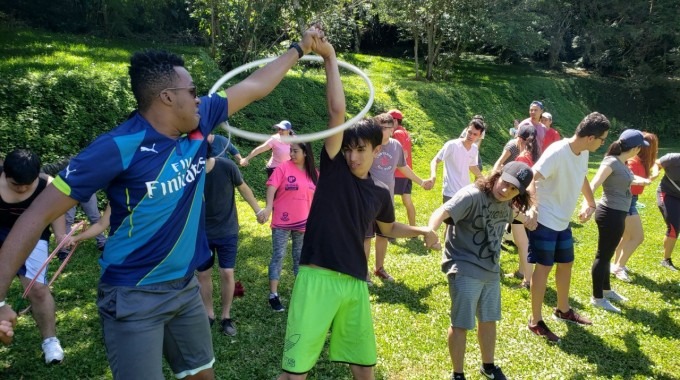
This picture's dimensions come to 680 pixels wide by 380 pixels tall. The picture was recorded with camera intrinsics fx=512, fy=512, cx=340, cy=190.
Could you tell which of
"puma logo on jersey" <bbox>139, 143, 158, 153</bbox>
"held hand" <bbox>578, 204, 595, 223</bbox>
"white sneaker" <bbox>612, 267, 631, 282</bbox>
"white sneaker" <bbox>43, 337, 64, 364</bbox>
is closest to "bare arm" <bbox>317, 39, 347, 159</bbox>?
"puma logo on jersey" <bbox>139, 143, 158, 153</bbox>

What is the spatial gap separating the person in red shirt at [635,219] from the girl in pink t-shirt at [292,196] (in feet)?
15.0

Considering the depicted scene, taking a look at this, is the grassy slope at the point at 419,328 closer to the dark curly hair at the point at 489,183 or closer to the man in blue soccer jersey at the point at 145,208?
the dark curly hair at the point at 489,183

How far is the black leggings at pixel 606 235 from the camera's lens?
587 cm

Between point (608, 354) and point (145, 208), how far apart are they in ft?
15.3

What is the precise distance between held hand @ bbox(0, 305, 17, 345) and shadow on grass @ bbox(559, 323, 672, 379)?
442cm

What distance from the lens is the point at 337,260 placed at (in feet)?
10.6

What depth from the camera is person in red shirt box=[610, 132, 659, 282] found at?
7.09 meters

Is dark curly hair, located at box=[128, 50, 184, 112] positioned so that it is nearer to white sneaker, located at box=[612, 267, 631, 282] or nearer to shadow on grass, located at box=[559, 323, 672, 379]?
shadow on grass, located at box=[559, 323, 672, 379]

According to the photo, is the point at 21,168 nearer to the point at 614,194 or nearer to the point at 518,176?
the point at 518,176

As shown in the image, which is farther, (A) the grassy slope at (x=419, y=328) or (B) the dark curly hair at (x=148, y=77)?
(A) the grassy slope at (x=419, y=328)

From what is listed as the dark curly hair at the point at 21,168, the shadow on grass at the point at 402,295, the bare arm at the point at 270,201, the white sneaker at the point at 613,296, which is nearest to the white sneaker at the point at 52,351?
the dark curly hair at the point at 21,168

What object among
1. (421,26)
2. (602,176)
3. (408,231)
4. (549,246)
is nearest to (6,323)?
(408,231)

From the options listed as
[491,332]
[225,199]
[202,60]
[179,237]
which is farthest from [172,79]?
[202,60]

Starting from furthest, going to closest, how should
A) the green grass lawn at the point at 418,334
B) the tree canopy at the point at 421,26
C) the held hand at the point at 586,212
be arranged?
the tree canopy at the point at 421,26 → the held hand at the point at 586,212 → the green grass lawn at the point at 418,334
